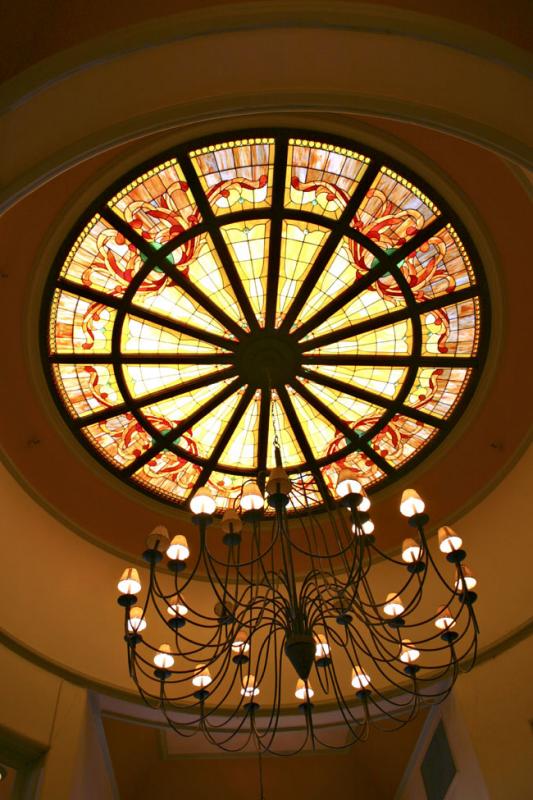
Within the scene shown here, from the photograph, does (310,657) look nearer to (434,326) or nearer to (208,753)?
(434,326)

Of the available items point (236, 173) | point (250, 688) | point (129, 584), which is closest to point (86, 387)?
point (236, 173)

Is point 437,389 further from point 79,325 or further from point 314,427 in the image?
point 79,325

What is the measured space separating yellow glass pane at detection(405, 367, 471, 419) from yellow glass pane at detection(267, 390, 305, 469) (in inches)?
51.2

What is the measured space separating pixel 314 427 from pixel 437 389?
4.46 ft

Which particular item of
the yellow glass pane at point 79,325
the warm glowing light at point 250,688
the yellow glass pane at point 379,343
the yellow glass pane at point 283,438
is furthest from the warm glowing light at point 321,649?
the yellow glass pane at point 79,325

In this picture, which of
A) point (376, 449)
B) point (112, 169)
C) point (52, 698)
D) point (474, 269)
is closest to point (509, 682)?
point (376, 449)

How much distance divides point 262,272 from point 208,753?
5974 mm

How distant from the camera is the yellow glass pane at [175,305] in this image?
6.33 metres

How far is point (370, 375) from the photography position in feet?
22.9

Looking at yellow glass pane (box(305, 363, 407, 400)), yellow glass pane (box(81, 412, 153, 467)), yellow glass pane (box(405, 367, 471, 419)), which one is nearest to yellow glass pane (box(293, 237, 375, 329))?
yellow glass pane (box(305, 363, 407, 400))

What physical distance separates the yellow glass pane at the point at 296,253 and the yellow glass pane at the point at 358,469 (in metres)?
2.12

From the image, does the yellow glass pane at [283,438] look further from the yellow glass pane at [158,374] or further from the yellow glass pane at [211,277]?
the yellow glass pane at [211,277]

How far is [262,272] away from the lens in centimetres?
629

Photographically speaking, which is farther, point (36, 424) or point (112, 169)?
point (36, 424)
